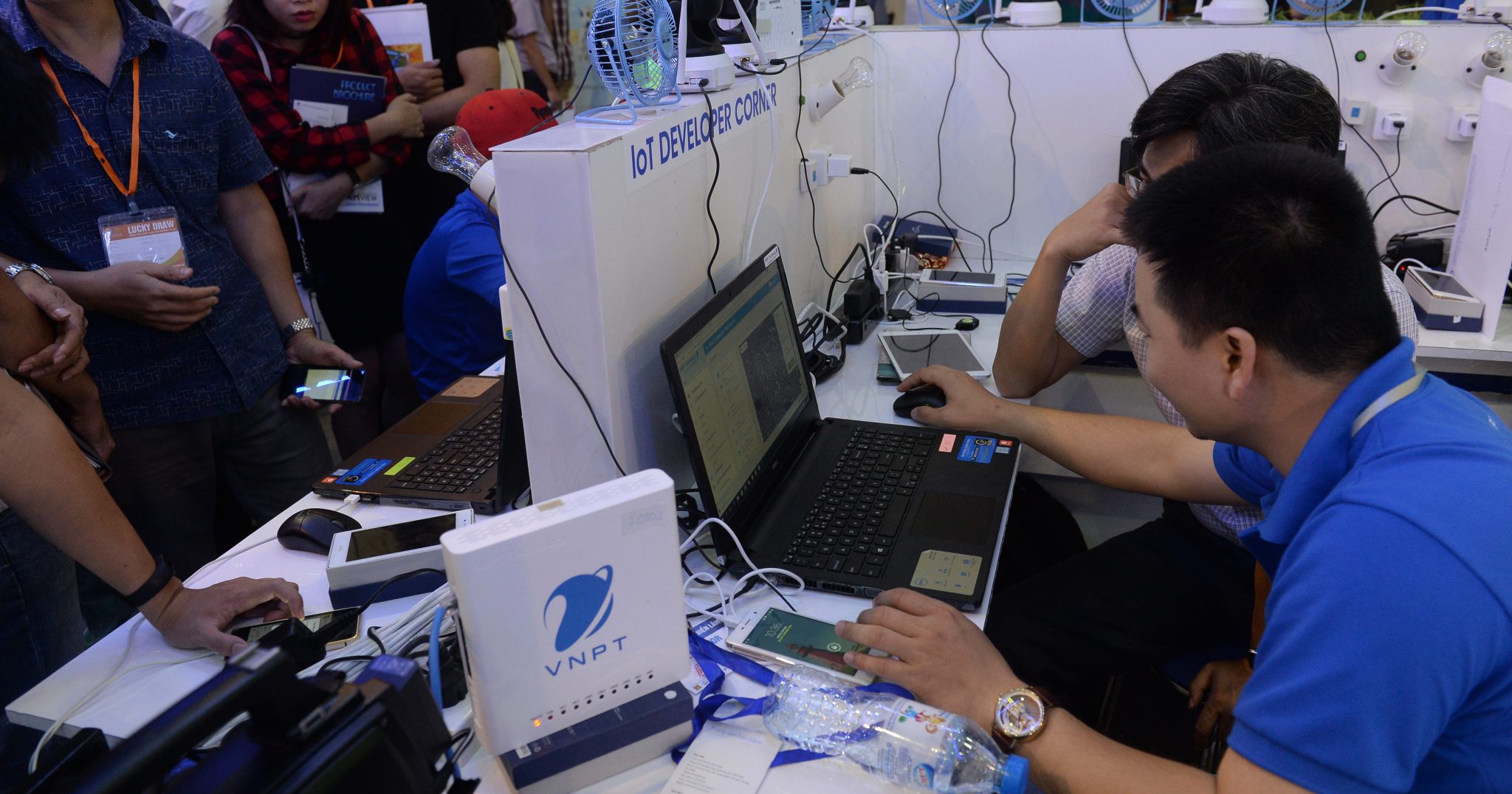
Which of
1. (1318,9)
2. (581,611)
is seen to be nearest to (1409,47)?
(1318,9)

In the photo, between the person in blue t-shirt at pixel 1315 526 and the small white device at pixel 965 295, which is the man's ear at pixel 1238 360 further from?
the small white device at pixel 965 295

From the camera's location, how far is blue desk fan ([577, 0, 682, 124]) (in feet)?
4.03

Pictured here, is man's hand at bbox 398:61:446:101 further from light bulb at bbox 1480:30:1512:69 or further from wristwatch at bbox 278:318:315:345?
light bulb at bbox 1480:30:1512:69

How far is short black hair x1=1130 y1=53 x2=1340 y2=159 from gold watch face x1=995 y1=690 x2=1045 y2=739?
92 centimetres

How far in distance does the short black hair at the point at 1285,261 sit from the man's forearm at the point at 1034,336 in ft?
2.84

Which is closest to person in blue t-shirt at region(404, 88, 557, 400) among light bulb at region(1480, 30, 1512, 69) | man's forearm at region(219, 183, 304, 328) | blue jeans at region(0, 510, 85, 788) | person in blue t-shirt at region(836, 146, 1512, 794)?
man's forearm at region(219, 183, 304, 328)

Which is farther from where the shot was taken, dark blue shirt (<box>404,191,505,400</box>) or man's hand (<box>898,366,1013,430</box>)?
dark blue shirt (<box>404,191,505,400</box>)

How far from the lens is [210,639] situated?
1.12m

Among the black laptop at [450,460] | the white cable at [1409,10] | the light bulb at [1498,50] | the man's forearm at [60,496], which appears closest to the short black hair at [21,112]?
the man's forearm at [60,496]

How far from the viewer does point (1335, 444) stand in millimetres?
892

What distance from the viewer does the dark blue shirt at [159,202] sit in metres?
1.65

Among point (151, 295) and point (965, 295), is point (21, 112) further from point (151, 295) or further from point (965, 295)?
point (965, 295)

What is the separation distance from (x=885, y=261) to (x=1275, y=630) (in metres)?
1.79

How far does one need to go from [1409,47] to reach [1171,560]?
157cm
